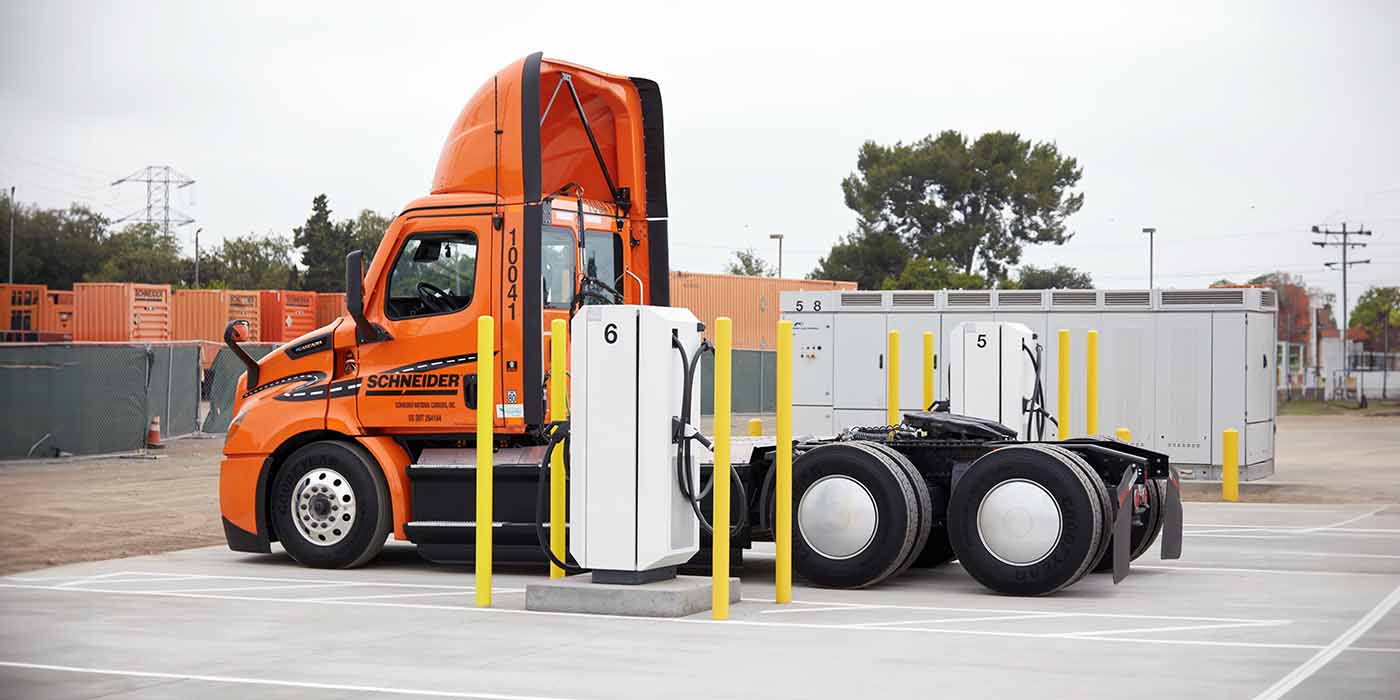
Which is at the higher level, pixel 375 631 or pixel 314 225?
pixel 314 225

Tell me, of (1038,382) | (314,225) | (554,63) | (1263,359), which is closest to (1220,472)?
(1263,359)

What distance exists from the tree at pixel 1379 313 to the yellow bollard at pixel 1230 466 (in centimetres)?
8583

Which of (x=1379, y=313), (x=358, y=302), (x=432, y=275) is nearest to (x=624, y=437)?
(x=432, y=275)

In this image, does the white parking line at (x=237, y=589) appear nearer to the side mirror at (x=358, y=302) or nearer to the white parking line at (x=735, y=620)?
the white parking line at (x=735, y=620)

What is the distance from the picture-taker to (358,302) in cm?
1362

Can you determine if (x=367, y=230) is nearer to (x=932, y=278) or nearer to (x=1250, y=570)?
(x=932, y=278)

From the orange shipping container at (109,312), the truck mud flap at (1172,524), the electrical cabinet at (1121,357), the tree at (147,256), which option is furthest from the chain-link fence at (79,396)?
the tree at (147,256)

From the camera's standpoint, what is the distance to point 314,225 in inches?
3312

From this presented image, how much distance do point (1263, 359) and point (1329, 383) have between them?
71.6 m

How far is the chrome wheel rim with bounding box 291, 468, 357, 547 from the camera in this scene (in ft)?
45.6

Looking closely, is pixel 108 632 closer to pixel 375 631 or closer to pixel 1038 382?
pixel 375 631

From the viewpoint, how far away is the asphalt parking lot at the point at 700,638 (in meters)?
8.45

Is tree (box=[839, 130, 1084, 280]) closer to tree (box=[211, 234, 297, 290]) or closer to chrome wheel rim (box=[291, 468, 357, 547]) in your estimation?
tree (box=[211, 234, 297, 290])

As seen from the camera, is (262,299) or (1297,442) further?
(262,299)
